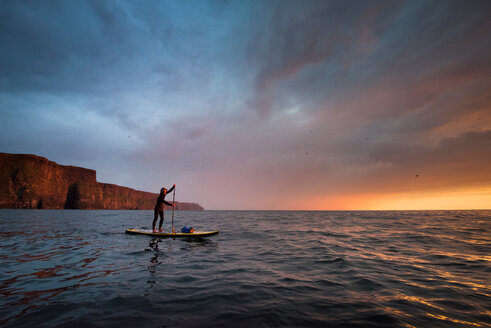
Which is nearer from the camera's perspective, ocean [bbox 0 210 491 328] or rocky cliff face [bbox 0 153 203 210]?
ocean [bbox 0 210 491 328]

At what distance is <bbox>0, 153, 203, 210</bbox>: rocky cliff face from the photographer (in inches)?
3875

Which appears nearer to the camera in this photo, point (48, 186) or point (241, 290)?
point (241, 290)

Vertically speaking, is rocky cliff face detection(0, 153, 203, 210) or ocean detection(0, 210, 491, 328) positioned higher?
rocky cliff face detection(0, 153, 203, 210)

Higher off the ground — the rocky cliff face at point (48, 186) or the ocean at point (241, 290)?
the rocky cliff face at point (48, 186)

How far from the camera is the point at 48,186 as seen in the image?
113 m

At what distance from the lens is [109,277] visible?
6.30 metres

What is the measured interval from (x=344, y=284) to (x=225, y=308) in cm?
356

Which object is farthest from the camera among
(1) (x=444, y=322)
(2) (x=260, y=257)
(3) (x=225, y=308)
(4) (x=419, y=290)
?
(2) (x=260, y=257)

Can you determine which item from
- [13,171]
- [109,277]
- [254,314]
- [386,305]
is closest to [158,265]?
[109,277]

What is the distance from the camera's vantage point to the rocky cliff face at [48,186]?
98.4 meters

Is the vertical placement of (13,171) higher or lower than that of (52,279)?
higher

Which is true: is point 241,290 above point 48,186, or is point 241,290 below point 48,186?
below

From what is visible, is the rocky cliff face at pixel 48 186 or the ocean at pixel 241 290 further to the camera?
the rocky cliff face at pixel 48 186

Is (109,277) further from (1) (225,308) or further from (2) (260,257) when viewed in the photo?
(2) (260,257)
